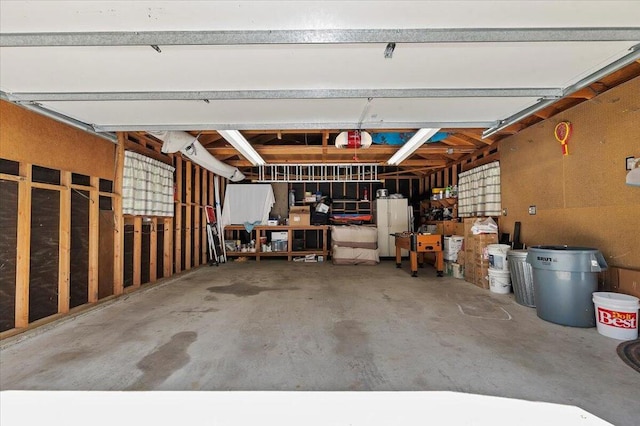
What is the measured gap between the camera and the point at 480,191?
5301mm

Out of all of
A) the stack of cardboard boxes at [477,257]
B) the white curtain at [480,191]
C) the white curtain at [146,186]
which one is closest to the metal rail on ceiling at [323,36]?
the white curtain at [146,186]

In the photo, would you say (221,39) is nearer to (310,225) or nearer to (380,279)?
(380,279)

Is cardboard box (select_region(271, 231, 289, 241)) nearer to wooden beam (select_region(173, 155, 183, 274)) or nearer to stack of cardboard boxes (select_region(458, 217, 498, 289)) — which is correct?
wooden beam (select_region(173, 155, 183, 274))

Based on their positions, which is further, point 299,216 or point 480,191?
point 299,216

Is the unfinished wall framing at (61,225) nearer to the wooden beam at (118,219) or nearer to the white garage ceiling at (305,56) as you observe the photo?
the wooden beam at (118,219)

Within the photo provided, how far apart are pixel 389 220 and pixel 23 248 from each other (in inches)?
280

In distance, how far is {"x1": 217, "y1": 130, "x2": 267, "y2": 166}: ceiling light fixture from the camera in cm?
417

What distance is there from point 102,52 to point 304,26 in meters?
1.46

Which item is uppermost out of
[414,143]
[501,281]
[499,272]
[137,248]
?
[414,143]

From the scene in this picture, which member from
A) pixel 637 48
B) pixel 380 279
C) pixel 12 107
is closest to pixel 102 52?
pixel 12 107

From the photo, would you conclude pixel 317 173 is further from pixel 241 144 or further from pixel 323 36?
pixel 323 36

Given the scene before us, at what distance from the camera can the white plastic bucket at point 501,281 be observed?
4.07 metres

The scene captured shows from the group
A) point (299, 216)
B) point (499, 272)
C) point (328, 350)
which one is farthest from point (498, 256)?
point (299, 216)

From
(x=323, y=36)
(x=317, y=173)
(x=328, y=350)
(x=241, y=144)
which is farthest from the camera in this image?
(x=317, y=173)
